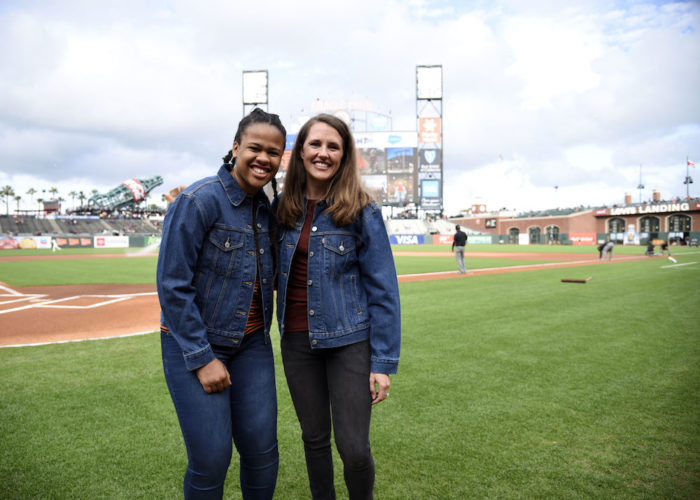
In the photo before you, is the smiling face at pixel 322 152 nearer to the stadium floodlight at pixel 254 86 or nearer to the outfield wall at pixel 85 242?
the outfield wall at pixel 85 242

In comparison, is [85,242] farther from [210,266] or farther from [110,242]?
[210,266]

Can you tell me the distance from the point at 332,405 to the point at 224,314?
704 millimetres

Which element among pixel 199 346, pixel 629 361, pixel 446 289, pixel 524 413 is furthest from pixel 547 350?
pixel 446 289

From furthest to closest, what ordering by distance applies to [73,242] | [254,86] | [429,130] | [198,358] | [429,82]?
[429,82] → [254,86] → [429,130] → [73,242] → [198,358]

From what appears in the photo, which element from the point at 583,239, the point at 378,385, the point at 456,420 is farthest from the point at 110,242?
the point at 583,239

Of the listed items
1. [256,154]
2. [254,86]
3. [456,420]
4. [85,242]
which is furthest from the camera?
[254,86]

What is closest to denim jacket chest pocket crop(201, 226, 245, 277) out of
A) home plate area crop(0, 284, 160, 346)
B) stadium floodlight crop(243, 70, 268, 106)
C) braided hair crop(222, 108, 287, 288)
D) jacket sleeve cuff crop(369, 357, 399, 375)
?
braided hair crop(222, 108, 287, 288)

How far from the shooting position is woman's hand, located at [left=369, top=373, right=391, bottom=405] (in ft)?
7.07

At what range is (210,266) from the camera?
203 centimetres

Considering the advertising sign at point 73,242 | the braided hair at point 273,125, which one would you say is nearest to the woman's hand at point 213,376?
the braided hair at point 273,125

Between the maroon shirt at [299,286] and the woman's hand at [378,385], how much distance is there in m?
0.41

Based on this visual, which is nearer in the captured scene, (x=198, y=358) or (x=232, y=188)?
(x=198, y=358)

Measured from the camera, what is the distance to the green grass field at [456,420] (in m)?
2.91

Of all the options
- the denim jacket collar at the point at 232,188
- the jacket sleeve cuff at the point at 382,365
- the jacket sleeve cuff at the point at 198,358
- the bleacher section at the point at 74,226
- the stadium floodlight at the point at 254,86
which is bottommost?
the jacket sleeve cuff at the point at 382,365
